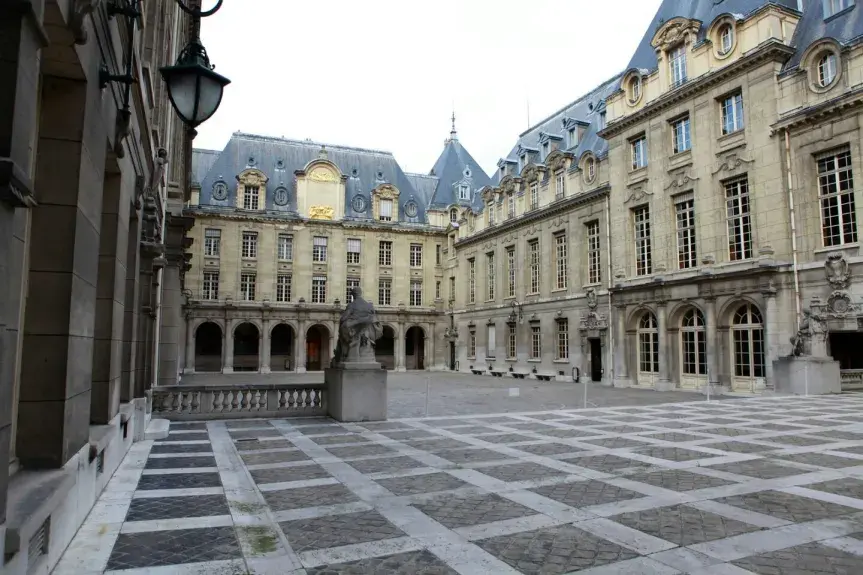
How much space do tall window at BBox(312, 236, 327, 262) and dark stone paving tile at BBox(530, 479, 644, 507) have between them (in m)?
43.6

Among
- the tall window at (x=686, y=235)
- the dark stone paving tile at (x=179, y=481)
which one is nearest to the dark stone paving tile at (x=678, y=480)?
the dark stone paving tile at (x=179, y=481)

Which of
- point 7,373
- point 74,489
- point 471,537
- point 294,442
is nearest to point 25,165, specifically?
point 7,373

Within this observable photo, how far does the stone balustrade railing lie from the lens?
46.7 feet

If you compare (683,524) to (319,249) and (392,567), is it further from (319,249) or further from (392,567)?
(319,249)

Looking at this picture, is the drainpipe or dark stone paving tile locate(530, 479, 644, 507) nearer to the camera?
dark stone paving tile locate(530, 479, 644, 507)

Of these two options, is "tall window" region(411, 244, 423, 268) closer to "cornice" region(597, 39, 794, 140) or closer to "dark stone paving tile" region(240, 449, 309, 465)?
"cornice" region(597, 39, 794, 140)

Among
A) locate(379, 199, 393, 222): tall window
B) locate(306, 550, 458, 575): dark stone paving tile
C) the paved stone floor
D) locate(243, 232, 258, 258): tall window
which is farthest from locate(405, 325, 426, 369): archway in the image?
locate(306, 550, 458, 575): dark stone paving tile

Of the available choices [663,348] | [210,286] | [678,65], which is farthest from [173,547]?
[210,286]

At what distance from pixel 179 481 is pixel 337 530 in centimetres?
318

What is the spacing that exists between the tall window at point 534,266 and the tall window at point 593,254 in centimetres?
537

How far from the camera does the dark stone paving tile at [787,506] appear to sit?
20.0ft

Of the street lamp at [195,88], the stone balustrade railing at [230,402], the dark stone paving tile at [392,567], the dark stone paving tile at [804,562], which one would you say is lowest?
the dark stone paving tile at [392,567]

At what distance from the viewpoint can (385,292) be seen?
2030 inches

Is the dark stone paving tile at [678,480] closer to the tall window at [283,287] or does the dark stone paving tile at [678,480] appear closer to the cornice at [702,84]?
the cornice at [702,84]
